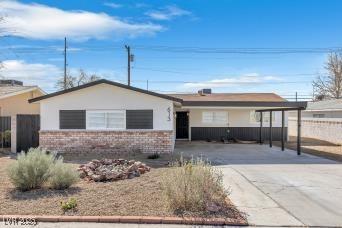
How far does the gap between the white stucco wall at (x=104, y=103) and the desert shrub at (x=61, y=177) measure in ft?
27.6

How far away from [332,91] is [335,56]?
161 inches

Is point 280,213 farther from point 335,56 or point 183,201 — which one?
point 335,56

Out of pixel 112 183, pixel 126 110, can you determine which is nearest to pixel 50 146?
pixel 126 110

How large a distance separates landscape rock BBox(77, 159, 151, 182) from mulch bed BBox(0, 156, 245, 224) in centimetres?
33

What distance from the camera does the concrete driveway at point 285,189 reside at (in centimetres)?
746

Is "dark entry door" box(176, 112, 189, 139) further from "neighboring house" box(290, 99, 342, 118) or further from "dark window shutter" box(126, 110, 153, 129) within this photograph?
"dark window shutter" box(126, 110, 153, 129)

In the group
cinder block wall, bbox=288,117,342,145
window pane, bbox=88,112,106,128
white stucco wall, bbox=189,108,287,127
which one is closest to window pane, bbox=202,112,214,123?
white stucco wall, bbox=189,108,287,127

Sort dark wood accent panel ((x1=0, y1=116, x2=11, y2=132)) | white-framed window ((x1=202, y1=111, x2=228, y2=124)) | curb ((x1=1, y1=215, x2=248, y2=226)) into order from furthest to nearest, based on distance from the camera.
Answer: white-framed window ((x1=202, y1=111, x2=228, y2=124))
dark wood accent panel ((x1=0, y1=116, x2=11, y2=132))
curb ((x1=1, y1=215, x2=248, y2=226))

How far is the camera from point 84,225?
684 cm

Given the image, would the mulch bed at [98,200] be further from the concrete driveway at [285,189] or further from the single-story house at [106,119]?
the single-story house at [106,119]

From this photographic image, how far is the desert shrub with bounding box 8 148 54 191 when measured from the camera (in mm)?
8914

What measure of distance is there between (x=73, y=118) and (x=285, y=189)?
414 inches

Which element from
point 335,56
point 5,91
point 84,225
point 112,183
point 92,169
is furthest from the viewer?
point 335,56

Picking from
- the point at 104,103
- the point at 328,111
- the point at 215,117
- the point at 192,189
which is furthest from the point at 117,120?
the point at 328,111
